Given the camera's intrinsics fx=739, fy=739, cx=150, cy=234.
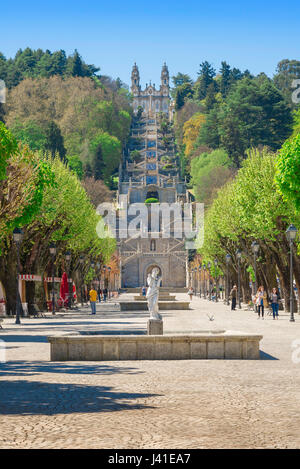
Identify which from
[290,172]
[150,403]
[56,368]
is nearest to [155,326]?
[56,368]

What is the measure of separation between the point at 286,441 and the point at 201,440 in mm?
964

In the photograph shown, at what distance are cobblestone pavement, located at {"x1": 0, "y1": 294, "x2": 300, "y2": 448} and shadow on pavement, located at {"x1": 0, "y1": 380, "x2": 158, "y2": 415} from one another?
0.01 metres

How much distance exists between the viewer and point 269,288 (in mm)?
50438

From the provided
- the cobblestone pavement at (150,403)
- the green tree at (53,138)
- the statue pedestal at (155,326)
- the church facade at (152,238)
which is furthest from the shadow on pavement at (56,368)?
the church facade at (152,238)

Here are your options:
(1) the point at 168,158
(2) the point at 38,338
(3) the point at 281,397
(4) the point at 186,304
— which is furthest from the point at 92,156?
(3) the point at 281,397

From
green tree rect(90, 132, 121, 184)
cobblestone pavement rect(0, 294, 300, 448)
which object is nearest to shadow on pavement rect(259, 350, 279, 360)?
cobblestone pavement rect(0, 294, 300, 448)

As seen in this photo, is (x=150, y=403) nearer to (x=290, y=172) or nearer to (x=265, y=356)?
(x=265, y=356)

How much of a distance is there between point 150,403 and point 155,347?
7358 millimetres

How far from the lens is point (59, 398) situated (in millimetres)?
11648

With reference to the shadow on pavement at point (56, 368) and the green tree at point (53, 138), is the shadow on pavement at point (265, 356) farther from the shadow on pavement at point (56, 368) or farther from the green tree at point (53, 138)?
the green tree at point (53, 138)

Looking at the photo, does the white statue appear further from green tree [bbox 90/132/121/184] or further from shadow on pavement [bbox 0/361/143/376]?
green tree [bbox 90/132/121/184]

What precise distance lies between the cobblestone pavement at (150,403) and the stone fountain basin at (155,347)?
0.70 meters

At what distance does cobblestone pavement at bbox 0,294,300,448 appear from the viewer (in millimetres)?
8539

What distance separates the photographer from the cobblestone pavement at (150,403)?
8539 mm
